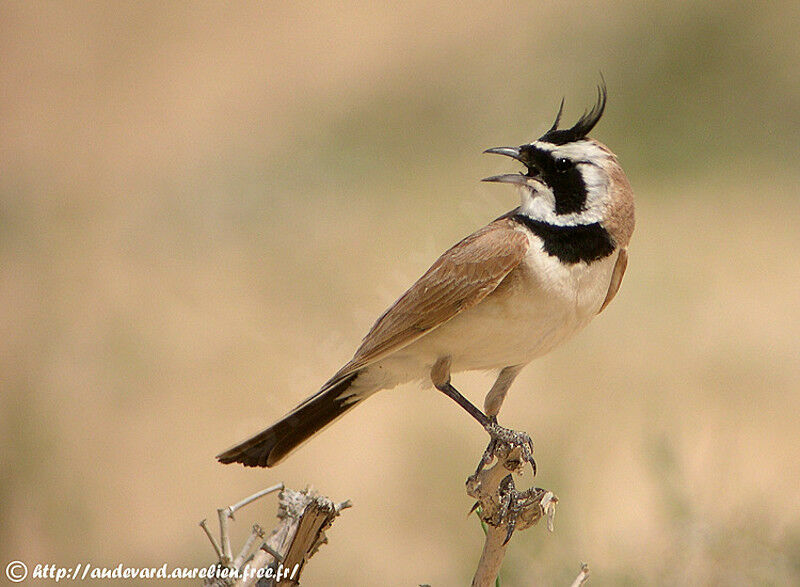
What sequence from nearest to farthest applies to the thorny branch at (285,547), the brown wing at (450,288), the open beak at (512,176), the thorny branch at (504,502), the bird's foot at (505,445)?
the thorny branch at (285,547) → the thorny branch at (504,502) → the bird's foot at (505,445) → the brown wing at (450,288) → the open beak at (512,176)

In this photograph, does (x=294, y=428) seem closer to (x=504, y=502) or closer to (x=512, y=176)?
(x=504, y=502)

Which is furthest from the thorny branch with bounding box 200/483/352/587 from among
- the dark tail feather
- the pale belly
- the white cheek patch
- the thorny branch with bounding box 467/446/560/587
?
the white cheek patch

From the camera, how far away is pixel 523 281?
9.28ft

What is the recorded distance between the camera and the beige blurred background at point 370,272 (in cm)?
445

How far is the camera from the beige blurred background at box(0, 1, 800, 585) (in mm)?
4449

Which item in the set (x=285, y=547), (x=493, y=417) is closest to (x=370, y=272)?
(x=493, y=417)

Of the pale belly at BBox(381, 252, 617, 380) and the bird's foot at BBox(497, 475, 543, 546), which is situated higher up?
the pale belly at BBox(381, 252, 617, 380)

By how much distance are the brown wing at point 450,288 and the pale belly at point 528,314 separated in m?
0.05

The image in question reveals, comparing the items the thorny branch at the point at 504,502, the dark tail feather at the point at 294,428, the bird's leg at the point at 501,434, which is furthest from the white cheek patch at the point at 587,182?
the dark tail feather at the point at 294,428

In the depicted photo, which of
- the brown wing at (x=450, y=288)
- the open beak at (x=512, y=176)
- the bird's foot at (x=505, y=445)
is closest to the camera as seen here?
the bird's foot at (x=505, y=445)

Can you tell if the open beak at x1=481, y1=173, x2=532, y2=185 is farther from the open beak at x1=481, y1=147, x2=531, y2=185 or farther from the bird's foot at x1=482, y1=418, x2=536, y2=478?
the bird's foot at x1=482, y1=418, x2=536, y2=478

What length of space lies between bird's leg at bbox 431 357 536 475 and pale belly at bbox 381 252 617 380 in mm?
93

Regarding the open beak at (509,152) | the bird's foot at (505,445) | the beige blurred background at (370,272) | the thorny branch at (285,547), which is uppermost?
the beige blurred background at (370,272)

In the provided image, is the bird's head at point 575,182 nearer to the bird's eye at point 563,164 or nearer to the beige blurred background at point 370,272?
the bird's eye at point 563,164
